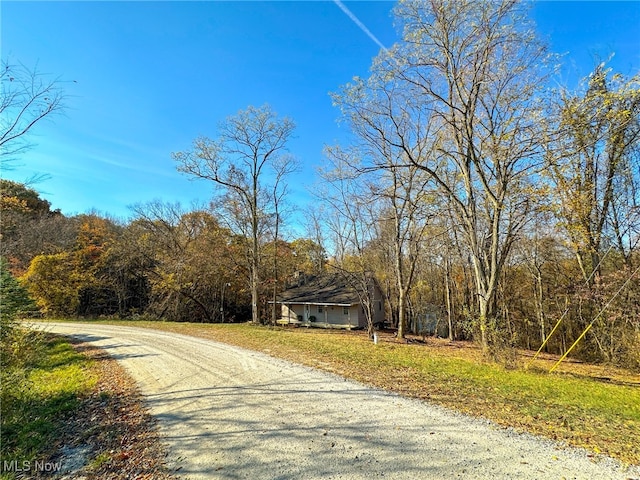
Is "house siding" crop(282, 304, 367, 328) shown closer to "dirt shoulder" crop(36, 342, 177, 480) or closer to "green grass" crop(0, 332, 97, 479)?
"green grass" crop(0, 332, 97, 479)

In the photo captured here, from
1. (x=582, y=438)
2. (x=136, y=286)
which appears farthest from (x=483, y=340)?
(x=136, y=286)

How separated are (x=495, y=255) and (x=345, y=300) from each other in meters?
17.1

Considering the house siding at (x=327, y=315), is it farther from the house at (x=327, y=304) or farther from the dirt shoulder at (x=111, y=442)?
the dirt shoulder at (x=111, y=442)

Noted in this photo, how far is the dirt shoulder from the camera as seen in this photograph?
12.2ft

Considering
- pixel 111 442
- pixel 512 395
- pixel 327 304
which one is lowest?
pixel 111 442

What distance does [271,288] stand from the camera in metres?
30.0

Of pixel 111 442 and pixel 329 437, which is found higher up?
pixel 329 437

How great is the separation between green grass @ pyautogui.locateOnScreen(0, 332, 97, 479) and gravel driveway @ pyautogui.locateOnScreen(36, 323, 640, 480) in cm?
146

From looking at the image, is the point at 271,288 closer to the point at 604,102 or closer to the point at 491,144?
the point at 491,144

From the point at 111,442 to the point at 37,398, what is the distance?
3765 millimetres
